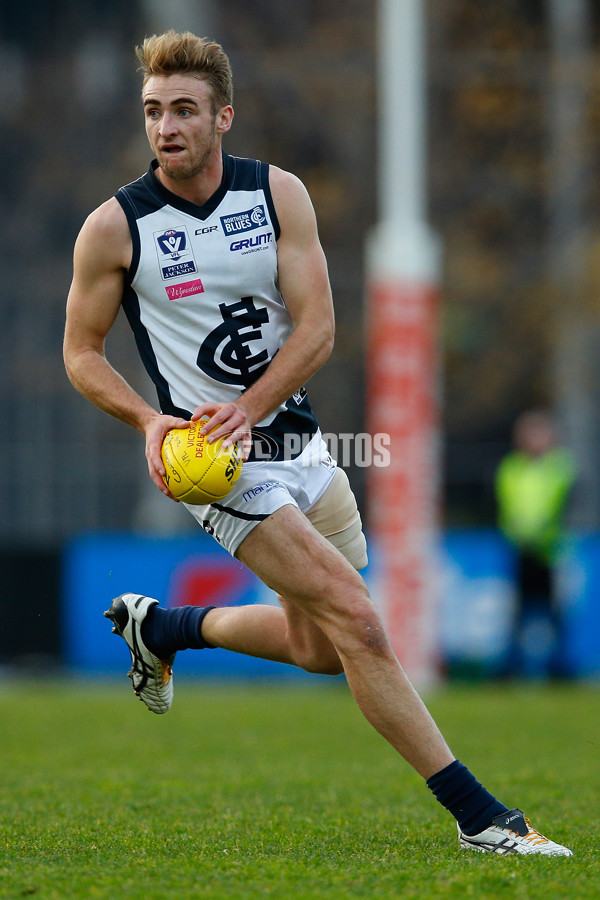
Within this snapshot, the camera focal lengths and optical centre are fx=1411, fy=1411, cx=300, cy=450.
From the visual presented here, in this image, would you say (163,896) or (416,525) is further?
(416,525)

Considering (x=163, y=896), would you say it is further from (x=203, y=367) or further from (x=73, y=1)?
(x=73, y=1)

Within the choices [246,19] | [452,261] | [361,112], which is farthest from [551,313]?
[246,19]

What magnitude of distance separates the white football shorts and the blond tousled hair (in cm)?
129

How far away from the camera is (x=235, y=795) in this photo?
6.25 metres

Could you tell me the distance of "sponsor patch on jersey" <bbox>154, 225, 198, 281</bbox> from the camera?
16.1ft

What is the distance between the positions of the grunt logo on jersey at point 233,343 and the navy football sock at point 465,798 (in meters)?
→ 1.55

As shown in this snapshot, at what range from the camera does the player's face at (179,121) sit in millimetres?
4836

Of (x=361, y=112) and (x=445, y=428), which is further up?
(x=361, y=112)

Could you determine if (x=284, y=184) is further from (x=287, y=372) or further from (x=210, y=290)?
(x=287, y=372)

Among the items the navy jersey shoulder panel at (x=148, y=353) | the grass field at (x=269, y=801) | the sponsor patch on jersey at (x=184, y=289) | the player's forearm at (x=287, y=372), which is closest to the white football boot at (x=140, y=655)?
the grass field at (x=269, y=801)

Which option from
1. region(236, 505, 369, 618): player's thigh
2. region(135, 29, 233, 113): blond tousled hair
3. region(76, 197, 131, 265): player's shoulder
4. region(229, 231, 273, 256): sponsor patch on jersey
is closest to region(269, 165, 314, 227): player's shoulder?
region(229, 231, 273, 256): sponsor patch on jersey

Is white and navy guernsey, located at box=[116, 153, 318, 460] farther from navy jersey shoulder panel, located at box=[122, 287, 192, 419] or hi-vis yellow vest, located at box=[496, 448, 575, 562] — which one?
hi-vis yellow vest, located at box=[496, 448, 575, 562]

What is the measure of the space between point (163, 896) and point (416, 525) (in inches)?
394

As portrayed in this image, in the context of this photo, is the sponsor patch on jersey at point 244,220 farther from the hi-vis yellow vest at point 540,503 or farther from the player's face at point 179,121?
the hi-vis yellow vest at point 540,503
